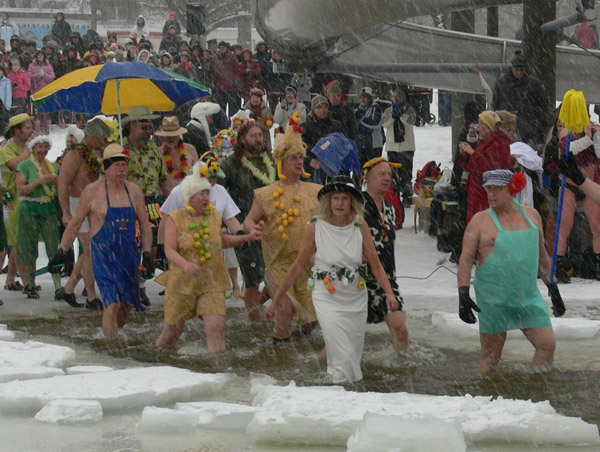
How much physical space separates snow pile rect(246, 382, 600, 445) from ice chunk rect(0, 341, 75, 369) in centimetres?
220

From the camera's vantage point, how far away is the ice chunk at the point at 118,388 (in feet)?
21.7

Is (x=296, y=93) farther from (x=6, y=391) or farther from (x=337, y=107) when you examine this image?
(x=6, y=391)

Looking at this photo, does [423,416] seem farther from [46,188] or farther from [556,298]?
[46,188]

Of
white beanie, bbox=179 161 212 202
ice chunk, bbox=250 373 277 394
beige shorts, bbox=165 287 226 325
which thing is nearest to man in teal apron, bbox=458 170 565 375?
ice chunk, bbox=250 373 277 394

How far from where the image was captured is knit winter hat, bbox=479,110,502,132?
33.6ft

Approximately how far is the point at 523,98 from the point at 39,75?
1343 centimetres

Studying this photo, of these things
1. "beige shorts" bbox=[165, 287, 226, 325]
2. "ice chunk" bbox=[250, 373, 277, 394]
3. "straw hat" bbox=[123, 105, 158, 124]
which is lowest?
"ice chunk" bbox=[250, 373, 277, 394]

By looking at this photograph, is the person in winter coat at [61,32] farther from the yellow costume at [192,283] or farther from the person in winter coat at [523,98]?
the yellow costume at [192,283]

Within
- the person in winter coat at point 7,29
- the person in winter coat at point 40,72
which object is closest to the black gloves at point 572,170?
the person in winter coat at point 40,72

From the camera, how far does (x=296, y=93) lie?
19.2 m

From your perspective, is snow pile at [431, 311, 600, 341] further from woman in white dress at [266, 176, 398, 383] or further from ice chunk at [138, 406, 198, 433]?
ice chunk at [138, 406, 198, 433]

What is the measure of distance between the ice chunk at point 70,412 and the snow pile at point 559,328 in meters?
3.48

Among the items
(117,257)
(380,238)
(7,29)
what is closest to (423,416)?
(380,238)

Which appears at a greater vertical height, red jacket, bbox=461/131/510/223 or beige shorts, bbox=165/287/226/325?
red jacket, bbox=461/131/510/223
